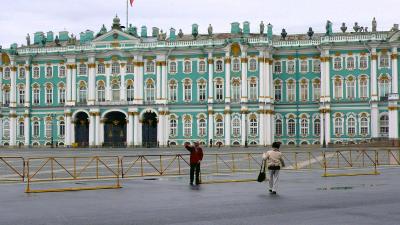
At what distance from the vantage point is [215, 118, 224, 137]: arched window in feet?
318

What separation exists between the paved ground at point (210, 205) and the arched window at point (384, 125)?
6323cm

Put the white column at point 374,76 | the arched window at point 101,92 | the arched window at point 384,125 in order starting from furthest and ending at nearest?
the arched window at point 101,92, the white column at point 374,76, the arched window at point 384,125

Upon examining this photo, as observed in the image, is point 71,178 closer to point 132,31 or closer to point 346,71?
point 346,71

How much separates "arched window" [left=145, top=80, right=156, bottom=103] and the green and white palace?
0.14 metres

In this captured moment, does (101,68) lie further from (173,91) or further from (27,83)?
(27,83)

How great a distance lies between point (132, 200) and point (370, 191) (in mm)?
8799

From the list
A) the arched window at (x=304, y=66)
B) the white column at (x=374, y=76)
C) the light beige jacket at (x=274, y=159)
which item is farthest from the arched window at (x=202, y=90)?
the light beige jacket at (x=274, y=159)

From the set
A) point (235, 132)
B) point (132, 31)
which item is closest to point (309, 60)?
point (235, 132)

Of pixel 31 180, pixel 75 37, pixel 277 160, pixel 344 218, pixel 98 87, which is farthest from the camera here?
pixel 75 37

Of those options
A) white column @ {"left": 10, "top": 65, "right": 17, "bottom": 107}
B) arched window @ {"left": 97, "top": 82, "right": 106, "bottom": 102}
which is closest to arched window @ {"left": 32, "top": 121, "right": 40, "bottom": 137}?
white column @ {"left": 10, "top": 65, "right": 17, "bottom": 107}

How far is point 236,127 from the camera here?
9619 cm

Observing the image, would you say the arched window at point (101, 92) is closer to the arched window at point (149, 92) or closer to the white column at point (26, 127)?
the arched window at point (149, 92)

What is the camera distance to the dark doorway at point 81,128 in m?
102

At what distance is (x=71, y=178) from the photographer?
32.9 meters
